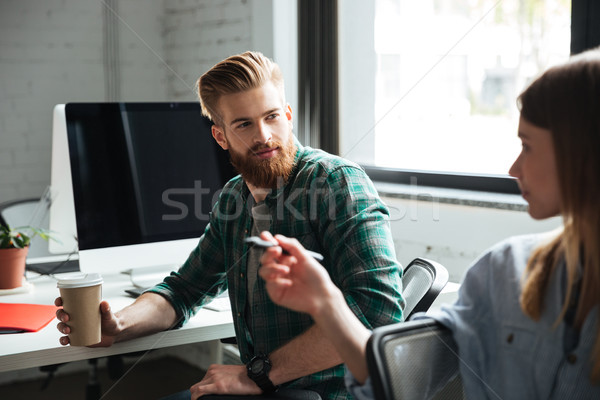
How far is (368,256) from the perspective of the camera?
1.32 metres

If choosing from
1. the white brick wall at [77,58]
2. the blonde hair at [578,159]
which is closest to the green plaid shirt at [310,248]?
the blonde hair at [578,159]

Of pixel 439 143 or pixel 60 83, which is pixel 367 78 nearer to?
pixel 439 143

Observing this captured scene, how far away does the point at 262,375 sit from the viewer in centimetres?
134

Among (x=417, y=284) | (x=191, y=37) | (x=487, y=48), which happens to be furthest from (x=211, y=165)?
(x=191, y=37)

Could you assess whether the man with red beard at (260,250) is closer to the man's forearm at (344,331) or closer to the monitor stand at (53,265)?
the man's forearm at (344,331)

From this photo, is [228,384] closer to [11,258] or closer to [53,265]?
[11,258]

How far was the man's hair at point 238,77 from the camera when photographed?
60.4 inches

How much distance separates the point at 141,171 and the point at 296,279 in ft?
3.47

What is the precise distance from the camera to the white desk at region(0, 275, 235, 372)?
54.3 inches

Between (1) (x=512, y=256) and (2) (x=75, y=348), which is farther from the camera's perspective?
(2) (x=75, y=348)

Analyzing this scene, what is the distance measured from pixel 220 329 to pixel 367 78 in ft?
4.82

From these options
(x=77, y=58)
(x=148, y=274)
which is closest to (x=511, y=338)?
(x=148, y=274)

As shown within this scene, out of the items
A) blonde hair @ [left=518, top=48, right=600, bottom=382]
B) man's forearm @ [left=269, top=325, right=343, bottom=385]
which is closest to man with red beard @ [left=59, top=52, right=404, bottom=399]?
man's forearm @ [left=269, top=325, right=343, bottom=385]

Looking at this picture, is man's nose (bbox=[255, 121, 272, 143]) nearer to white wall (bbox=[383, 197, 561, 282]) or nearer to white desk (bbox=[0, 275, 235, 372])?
white desk (bbox=[0, 275, 235, 372])
